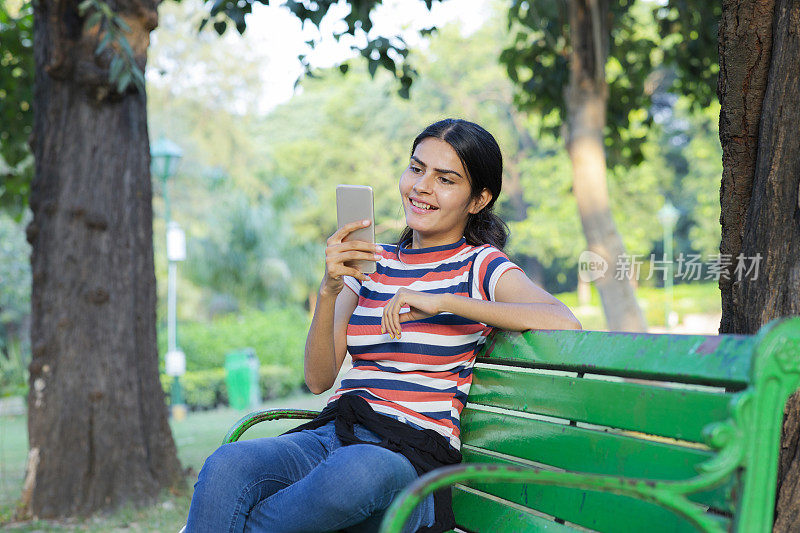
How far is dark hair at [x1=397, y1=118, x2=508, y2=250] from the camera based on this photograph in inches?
102

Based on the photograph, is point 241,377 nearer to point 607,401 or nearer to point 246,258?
point 246,258

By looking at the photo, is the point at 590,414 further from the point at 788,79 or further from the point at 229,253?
the point at 229,253

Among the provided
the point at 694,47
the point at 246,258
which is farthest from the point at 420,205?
the point at 246,258

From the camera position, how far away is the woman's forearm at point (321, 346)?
2516 mm

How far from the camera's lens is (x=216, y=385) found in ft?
55.0

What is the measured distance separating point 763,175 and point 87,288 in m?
4.03

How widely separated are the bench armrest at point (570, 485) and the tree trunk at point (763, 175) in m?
0.73

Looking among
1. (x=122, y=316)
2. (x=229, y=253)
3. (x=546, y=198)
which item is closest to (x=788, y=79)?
(x=122, y=316)

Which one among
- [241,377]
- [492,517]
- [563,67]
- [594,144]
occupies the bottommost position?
[241,377]

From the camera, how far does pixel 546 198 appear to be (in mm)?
31625

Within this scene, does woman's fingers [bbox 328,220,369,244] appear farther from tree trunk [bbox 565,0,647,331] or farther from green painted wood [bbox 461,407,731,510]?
tree trunk [bbox 565,0,647,331]

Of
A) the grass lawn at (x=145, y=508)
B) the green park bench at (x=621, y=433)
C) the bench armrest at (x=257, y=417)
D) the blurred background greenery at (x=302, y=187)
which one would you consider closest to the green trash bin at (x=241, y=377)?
the blurred background greenery at (x=302, y=187)

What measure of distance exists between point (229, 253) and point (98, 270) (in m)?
19.8

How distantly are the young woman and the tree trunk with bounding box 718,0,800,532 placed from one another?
50cm
